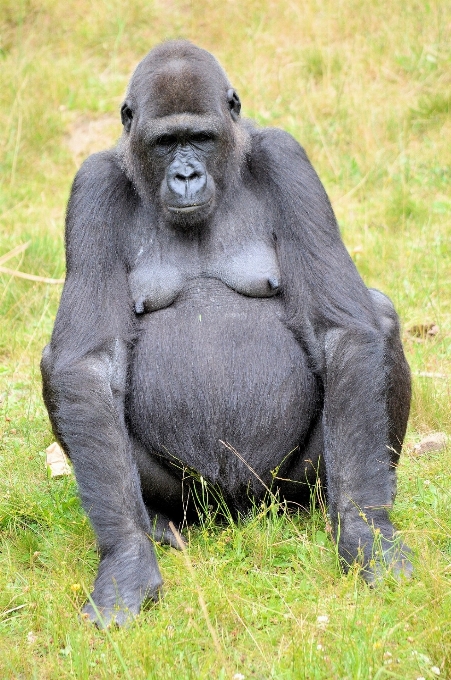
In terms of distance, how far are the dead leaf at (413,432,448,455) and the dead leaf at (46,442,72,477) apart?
1.63 meters

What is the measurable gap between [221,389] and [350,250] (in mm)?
3082

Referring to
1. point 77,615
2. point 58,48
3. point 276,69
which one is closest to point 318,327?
point 77,615

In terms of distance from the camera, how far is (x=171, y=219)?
163 inches

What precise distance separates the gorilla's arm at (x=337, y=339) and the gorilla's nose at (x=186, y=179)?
354mm

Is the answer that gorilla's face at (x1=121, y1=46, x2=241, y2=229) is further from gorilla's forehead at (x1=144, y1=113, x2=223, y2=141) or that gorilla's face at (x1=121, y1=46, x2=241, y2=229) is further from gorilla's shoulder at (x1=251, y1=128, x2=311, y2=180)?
gorilla's shoulder at (x1=251, y1=128, x2=311, y2=180)

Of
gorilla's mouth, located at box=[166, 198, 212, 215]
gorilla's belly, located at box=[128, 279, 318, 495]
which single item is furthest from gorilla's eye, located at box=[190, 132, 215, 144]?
gorilla's belly, located at box=[128, 279, 318, 495]

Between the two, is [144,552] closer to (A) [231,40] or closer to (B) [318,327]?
(B) [318,327]

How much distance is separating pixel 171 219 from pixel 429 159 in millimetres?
4257

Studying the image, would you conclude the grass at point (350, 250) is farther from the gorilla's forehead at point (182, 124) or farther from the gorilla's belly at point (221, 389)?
the gorilla's forehead at point (182, 124)

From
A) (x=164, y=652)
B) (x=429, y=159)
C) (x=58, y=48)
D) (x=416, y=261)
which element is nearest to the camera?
(x=164, y=652)

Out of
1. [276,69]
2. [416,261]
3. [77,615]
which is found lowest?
[77,615]

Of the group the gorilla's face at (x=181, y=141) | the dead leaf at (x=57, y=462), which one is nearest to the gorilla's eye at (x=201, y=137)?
the gorilla's face at (x=181, y=141)

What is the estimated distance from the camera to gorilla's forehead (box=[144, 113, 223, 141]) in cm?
404

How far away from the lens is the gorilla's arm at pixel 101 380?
146 inches
